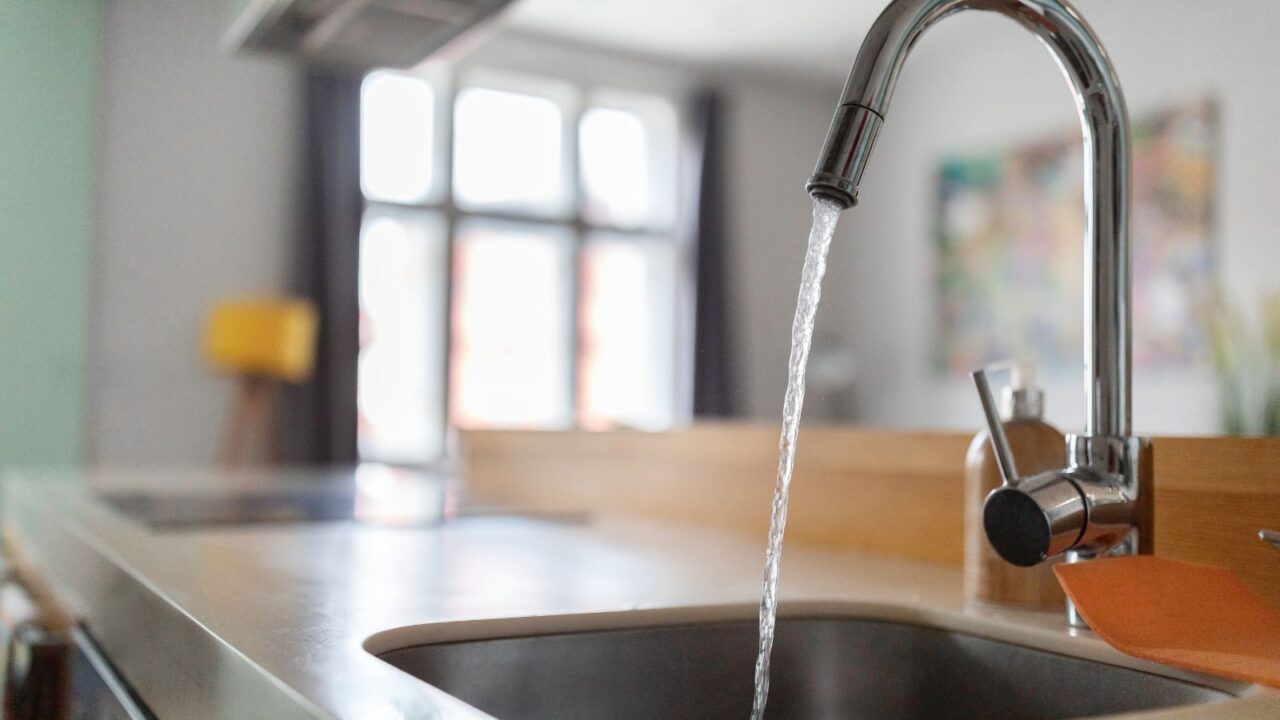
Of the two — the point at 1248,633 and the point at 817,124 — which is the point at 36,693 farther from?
the point at 817,124

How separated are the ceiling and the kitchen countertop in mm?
4296

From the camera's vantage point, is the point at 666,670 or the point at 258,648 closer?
the point at 258,648

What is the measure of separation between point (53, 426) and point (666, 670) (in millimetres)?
2209

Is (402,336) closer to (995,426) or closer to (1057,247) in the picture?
(1057,247)

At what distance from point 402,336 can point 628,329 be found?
52.5 inches

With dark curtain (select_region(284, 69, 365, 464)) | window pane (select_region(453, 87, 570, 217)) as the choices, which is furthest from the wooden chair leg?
window pane (select_region(453, 87, 570, 217))

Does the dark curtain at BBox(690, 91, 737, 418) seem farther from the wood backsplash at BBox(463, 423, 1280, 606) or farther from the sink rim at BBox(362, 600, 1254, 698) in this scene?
the sink rim at BBox(362, 600, 1254, 698)

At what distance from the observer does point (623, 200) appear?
6.34 metres

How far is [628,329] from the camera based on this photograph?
6414 mm

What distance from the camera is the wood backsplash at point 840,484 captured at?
2.43 feet

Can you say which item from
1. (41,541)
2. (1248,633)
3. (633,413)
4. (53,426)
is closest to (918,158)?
(633,413)

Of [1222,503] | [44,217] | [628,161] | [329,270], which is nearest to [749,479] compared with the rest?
[1222,503]

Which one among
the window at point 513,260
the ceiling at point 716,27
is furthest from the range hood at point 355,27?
the window at point 513,260

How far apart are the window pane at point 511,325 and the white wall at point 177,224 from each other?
1.00 m
